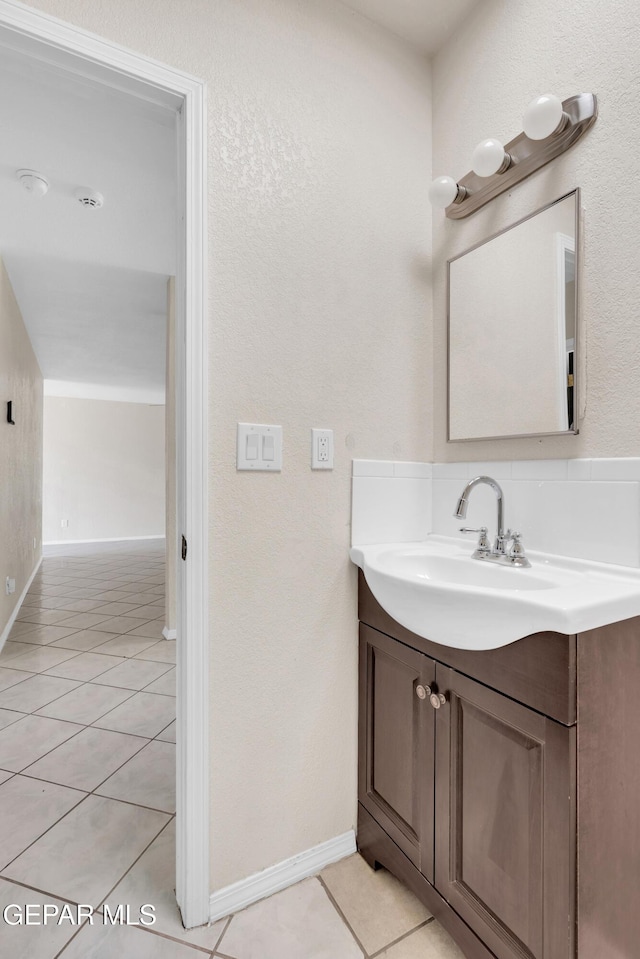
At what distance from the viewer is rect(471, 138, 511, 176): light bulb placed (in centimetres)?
118

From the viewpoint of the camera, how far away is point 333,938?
1.10 m

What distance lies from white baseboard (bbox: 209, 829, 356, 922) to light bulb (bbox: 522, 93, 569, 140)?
6.05ft

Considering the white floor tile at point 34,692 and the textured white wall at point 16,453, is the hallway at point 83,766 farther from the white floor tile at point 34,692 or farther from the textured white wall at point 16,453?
the textured white wall at point 16,453

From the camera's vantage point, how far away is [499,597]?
0.84 meters

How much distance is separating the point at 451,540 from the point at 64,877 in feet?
4.61

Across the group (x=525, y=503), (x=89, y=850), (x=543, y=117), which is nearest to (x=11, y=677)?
(x=89, y=850)

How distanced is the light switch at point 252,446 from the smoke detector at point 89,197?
1.89m

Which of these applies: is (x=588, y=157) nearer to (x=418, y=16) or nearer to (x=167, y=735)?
(x=418, y=16)

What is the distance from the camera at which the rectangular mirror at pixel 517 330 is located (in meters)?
1.14

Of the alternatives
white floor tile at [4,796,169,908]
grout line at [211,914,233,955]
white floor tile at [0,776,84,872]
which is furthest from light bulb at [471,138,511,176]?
white floor tile at [0,776,84,872]

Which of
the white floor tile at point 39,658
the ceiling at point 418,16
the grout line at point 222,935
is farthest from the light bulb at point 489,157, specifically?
the white floor tile at point 39,658

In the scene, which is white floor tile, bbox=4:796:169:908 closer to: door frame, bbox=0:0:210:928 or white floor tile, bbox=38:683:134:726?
door frame, bbox=0:0:210:928

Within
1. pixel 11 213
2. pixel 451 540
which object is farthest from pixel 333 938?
pixel 11 213

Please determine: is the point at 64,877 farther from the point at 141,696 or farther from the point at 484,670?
the point at 484,670
